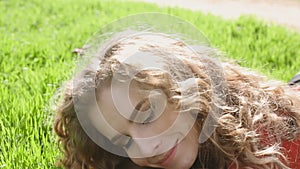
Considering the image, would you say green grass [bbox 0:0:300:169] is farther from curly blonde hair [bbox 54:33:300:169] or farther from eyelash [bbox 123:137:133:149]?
eyelash [bbox 123:137:133:149]

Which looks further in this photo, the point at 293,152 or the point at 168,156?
the point at 293,152

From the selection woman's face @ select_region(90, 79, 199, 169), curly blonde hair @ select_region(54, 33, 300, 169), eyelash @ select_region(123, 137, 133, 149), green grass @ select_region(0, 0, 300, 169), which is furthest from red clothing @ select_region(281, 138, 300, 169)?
green grass @ select_region(0, 0, 300, 169)

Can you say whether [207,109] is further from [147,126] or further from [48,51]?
[48,51]

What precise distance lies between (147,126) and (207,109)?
0.84 ft

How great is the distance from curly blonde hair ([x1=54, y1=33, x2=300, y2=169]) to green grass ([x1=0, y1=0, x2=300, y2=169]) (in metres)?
0.20

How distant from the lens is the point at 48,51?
399cm

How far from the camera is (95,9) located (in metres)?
6.37

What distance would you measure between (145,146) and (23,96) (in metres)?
1.20

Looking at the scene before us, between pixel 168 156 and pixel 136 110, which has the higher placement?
pixel 136 110

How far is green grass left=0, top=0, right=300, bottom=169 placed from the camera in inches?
92.0

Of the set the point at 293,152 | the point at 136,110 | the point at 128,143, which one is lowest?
the point at 293,152

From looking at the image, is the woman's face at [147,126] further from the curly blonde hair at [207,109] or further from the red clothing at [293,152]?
the red clothing at [293,152]

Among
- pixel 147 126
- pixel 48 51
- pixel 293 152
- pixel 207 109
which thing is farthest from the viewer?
pixel 48 51

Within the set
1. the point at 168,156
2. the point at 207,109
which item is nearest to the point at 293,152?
the point at 207,109
